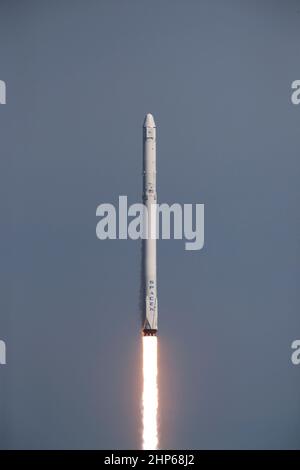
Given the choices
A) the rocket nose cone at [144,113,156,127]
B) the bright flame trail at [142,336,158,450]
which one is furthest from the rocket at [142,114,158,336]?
the rocket nose cone at [144,113,156,127]

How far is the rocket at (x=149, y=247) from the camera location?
67.9 meters

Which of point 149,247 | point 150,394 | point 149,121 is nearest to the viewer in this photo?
point 150,394

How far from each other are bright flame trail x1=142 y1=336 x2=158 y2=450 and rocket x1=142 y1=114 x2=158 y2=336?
3.19ft

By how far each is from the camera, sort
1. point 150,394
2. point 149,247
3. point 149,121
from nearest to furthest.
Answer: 1. point 150,394
2. point 149,247
3. point 149,121

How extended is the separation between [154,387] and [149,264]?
6625mm

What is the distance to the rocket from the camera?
67875 mm

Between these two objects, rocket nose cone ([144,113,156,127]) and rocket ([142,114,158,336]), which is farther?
rocket nose cone ([144,113,156,127])

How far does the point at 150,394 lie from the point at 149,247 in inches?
310

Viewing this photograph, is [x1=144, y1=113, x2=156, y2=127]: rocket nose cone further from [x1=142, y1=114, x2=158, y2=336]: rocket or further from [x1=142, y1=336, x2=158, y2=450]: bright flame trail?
[x1=142, y1=336, x2=158, y2=450]: bright flame trail

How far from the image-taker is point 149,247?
68938mm

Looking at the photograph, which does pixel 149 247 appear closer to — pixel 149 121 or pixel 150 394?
pixel 149 121

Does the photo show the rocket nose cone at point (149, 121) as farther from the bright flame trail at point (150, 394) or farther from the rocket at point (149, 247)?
the bright flame trail at point (150, 394)

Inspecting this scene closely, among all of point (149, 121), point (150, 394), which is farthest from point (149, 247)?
point (150, 394)
